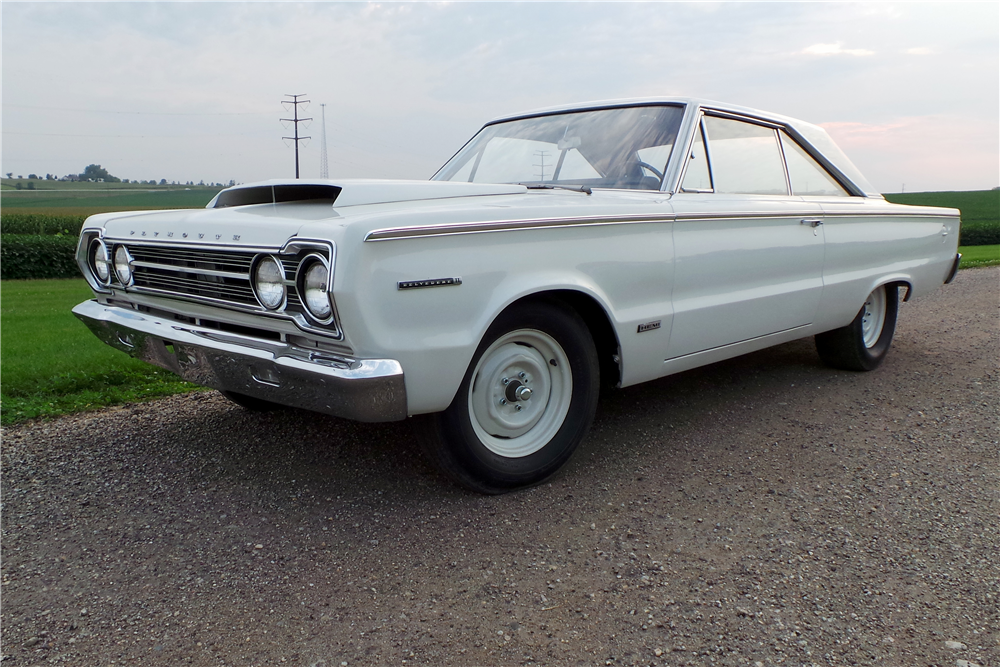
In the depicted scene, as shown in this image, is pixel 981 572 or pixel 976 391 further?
pixel 976 391

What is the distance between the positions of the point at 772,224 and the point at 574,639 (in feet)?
8.54

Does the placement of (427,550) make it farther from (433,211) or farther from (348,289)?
(433,211)

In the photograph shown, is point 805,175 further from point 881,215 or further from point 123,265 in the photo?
point 123,265

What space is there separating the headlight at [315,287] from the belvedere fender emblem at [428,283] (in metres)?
0.23

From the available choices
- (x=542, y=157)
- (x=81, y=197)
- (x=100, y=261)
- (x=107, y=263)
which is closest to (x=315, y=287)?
(x=107, y=263)

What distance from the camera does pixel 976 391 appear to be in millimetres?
4562

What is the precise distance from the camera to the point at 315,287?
2352 mm

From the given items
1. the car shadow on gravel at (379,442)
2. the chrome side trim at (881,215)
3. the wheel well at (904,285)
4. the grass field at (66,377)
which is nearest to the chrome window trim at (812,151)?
the chrome side trim at (881,215)

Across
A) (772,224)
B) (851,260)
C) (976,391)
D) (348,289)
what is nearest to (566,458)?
(348,289)

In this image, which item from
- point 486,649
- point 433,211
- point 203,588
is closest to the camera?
point 486,649

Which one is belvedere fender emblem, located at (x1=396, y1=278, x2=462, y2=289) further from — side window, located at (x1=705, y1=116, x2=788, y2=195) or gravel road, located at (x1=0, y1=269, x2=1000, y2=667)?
side window, located at (x1=705, y1=116, x2=788, y2=195)

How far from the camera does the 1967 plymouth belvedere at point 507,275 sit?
2.38 meters

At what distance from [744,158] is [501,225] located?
2.06 m

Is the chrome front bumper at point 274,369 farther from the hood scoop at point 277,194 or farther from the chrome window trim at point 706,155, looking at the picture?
the chrome window trim at point 706,155
